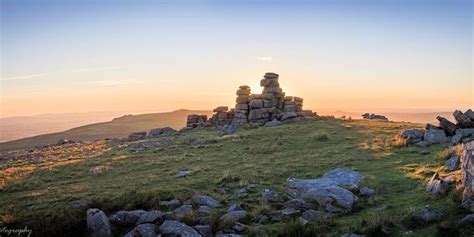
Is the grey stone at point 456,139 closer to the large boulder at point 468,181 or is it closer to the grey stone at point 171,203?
the large boulder at point 468,181

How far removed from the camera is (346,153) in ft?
104

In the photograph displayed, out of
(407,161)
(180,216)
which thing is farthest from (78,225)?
(407,161)

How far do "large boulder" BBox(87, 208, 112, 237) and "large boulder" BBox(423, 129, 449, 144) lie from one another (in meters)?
25.4

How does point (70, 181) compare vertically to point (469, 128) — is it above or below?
below

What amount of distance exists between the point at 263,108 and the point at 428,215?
50.2 meters

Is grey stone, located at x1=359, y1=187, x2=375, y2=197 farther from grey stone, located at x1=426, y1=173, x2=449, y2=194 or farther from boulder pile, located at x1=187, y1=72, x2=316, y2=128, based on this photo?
boulder pile, located at x1=187, y1=72, x2=316, y2=128

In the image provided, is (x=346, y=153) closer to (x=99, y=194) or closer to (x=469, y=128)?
(x=469, y=128)

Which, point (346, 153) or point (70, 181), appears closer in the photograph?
point (70, 181)

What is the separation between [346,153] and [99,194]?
18275mm

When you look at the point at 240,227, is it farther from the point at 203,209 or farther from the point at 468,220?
the point at 468,220

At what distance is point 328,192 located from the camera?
18109 mm

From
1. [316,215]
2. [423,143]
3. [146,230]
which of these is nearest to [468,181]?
[316,215]

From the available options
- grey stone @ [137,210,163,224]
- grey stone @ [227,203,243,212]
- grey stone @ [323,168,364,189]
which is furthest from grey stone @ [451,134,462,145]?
grey stone @ [137,210,163,224]

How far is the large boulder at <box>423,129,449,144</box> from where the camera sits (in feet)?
104
